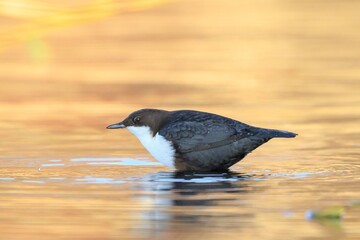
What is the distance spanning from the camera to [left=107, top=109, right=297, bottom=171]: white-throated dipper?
35.5 feet

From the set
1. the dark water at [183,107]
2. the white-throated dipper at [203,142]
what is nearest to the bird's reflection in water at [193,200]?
the dark water at [183,107]

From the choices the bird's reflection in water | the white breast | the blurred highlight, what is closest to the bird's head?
the white breast

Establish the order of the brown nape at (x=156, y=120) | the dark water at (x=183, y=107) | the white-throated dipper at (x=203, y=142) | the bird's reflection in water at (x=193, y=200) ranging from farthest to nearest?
the brown nape at (x=156, y=120), the white-throated dipper at (x=203, y=142), the dark water at (x=183, y=107), the bird's reflection in water at (x=193, y=200)

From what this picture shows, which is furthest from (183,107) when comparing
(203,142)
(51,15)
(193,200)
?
(51,15)

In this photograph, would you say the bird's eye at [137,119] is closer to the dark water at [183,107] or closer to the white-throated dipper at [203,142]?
the white-throated dipper at [203,142]

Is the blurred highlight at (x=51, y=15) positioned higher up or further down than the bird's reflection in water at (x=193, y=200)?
higher up

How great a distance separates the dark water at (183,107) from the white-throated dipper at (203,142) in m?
0.16

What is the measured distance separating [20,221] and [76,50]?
11487 millimetres

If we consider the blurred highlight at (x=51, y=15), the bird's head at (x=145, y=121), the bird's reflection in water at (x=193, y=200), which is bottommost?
the bird's reflection in water at (x=193, y=200)

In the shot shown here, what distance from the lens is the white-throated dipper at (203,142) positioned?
35.5ft

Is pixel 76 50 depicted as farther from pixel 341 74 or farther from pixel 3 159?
pixel 3 159

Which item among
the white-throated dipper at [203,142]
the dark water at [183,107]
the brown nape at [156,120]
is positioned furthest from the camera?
the brown nape at [156,120]

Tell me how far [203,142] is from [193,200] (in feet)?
5.76

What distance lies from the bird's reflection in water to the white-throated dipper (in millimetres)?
118
